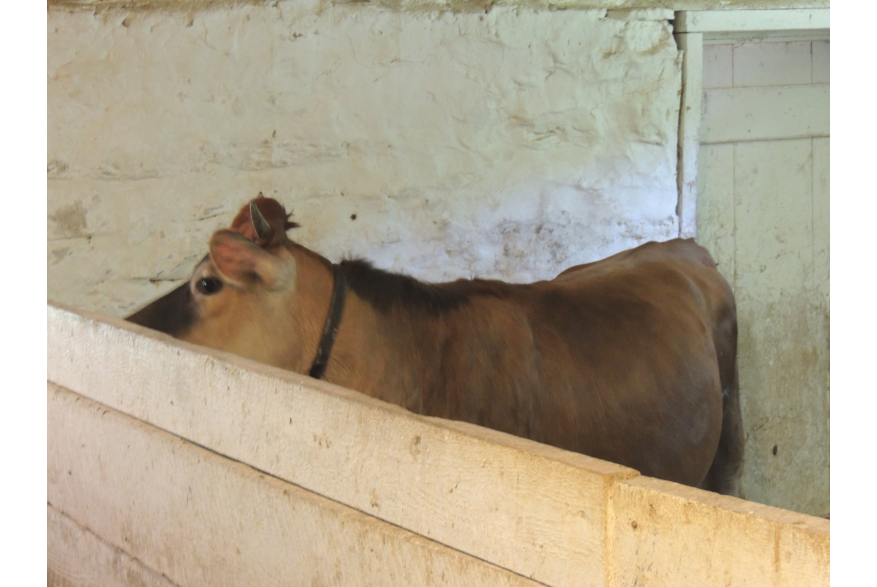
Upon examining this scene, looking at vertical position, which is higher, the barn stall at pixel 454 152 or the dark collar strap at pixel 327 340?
the barn stall at pixel 454 152

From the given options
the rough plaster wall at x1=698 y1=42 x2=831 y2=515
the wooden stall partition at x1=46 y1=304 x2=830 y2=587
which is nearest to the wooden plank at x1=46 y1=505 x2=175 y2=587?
the wooden stall partition at x1=46 y1=304 x2=830 y2=587

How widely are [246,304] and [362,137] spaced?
948 millimetres

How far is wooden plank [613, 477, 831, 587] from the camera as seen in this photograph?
66cm

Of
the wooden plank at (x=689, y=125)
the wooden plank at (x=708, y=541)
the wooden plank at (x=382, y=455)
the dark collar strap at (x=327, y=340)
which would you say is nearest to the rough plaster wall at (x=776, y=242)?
the wooden plank at (x=689, y=125)

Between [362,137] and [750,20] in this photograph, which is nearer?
[362,137]

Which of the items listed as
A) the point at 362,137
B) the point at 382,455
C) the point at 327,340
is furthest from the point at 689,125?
the point at 382,455

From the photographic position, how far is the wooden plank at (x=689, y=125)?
3141 mm

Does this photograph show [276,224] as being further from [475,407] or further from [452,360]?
[475,407]

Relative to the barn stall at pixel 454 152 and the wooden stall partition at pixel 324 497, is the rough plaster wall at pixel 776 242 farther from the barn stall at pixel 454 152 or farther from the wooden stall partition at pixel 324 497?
the wooden stall partition at pixel 324 497

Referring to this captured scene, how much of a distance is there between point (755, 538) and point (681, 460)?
1.77 metres

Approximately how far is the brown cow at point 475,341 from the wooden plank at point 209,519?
443mm

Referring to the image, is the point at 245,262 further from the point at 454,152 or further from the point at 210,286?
the point at 454,152

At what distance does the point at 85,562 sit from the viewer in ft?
5.06

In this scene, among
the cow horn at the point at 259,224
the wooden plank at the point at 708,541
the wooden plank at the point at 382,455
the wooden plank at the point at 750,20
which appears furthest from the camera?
the wooden plank at the point at 750,20
